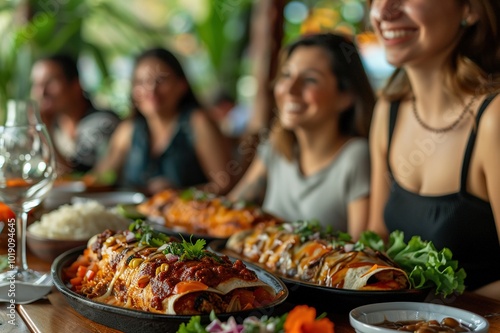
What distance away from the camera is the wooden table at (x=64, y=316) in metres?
1.48

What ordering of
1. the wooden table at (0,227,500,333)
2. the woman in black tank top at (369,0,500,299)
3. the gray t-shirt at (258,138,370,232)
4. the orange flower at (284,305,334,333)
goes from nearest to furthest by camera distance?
1. the orange flower at (284,305,334,333)
2. the wooden table at (0,227,500,333)
3. the woman in black tank top at (369,0,500,299)
4. the gray t-shirt at (258,138,370,232)

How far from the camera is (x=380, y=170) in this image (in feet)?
8.66

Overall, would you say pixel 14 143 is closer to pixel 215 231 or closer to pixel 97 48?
pixel 215 231

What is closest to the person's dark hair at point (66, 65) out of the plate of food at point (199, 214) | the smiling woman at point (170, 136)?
the smiling woman at point (170, 136)

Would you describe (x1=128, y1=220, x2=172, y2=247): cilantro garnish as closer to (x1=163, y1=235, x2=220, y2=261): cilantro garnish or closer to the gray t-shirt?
(x1=163, y1=235, x2=220, y2=261): cilantro garnish

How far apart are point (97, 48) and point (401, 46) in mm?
4238

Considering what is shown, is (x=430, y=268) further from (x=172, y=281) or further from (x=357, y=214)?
(x=357, y=214)

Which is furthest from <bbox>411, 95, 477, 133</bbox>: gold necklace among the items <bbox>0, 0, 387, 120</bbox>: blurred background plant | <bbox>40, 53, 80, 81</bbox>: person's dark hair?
<bbox>40, 53, 80, 81</bbox>: person's dark hair

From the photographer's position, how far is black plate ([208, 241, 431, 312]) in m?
1.54

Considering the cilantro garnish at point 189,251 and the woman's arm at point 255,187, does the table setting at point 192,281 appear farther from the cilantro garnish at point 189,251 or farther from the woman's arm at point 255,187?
the woman's arm at point 255,187

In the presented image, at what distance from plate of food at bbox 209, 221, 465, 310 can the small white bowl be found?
137mm

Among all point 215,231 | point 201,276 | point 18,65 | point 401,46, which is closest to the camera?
point 201,276

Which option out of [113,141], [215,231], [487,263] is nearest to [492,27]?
[487,263]

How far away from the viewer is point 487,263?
2.23 metres
